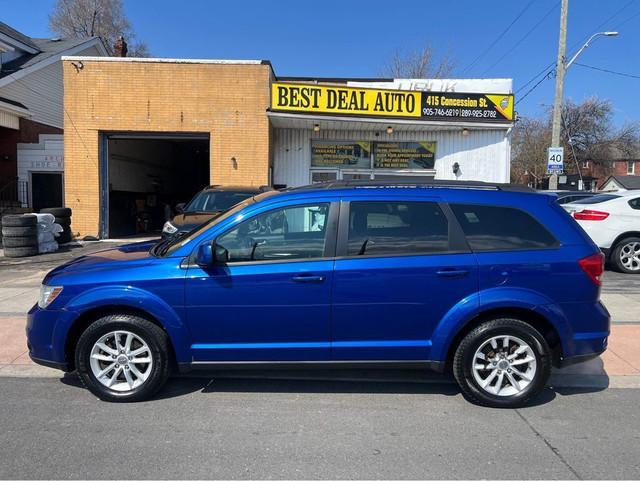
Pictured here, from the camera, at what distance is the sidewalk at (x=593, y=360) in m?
4.46

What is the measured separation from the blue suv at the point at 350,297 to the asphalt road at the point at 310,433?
30 cm

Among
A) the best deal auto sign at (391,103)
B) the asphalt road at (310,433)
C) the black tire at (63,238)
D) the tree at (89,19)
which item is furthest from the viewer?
the tree at (89,19)

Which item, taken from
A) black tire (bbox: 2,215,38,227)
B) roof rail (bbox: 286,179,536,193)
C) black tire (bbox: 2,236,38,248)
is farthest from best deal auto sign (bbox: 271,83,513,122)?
roof rail (bbox: 286,179,536,193)

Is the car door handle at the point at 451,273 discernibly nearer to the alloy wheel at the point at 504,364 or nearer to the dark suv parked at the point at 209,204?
the alloy wheel at the point at 504,364

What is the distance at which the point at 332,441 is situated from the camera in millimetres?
3246

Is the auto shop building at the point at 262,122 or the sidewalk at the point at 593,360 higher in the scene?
the auto shop building at the point at 262,122

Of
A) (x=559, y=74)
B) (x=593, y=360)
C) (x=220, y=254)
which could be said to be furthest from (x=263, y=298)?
(x=559, y=74)

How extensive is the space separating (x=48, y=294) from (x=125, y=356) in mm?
821

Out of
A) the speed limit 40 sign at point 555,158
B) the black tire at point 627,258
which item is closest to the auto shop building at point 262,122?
the speed limit 40 sign at point 555,158

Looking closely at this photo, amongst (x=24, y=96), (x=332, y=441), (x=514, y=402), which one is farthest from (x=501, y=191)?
(x=24, y=96)

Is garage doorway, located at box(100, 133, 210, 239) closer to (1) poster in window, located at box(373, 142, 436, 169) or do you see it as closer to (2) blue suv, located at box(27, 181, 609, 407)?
(1) poster in window, located at box(373, 142, 436, 169)

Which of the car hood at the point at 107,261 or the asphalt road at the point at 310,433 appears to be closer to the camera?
the asphalt road at the point at 310,433

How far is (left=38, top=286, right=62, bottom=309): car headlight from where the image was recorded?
3730 mm

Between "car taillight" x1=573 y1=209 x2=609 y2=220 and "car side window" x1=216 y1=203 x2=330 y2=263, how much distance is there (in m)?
7.78
